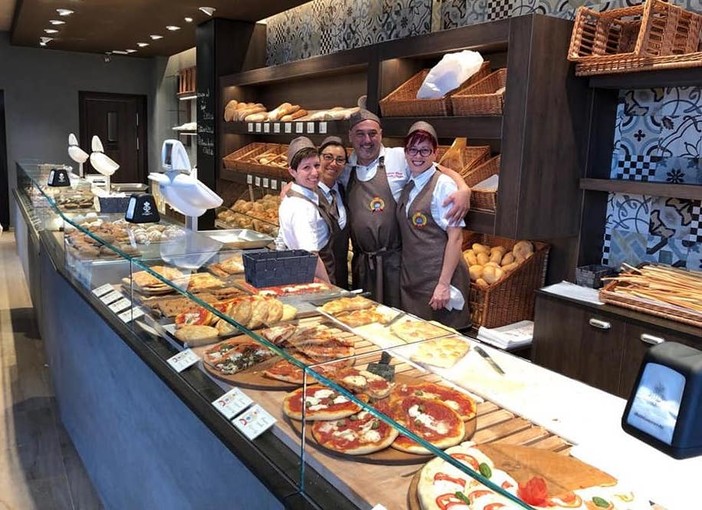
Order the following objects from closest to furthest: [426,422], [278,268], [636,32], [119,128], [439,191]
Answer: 1. [426,422]
2. [278,268]
3. [636,32]
4. [439,191]
5. [119,128]

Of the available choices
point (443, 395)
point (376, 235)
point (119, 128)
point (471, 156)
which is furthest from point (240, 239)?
point (119, 128)

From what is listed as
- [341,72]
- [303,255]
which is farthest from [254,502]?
[341,72]

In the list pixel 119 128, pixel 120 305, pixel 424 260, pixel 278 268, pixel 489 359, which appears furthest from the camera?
pixel 119 128

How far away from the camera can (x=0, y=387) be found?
12.9 ft

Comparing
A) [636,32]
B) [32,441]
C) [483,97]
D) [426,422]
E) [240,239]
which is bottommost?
[32,441]

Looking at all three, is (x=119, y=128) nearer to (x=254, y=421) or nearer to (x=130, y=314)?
(x=130, y=314)

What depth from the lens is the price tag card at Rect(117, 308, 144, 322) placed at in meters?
2.22

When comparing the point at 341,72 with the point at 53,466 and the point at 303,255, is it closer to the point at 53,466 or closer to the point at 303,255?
the point at 303,255

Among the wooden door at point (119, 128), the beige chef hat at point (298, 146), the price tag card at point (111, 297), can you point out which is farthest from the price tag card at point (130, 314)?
the wooden door at point (119, 128)

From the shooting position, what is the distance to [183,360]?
1812 mm

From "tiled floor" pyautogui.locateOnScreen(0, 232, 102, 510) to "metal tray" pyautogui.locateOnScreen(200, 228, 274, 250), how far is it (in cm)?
125

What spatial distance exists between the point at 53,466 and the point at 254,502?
2.07 m

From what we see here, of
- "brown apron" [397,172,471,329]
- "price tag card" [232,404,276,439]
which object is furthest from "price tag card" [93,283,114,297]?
"brown apron" [397,172,471,329]

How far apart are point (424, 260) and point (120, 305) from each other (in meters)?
1.48
